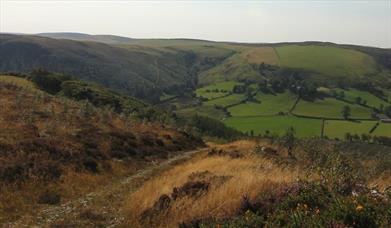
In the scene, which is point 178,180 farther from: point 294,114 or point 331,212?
point 294,114

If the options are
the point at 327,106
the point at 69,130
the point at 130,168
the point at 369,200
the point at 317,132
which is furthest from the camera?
the point at 327,106

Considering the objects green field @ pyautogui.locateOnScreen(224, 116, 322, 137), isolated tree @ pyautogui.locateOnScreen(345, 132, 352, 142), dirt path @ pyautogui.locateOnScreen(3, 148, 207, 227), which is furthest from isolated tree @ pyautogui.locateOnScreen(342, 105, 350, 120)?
dirt path @ pyautogui.locateOnScreen(3, 148, 207, 227)

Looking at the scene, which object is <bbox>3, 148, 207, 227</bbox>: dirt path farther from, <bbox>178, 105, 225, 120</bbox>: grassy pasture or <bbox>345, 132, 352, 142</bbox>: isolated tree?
<bbox>178, 105, 225, 120</bbox>: grassy pasture

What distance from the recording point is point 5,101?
4288 centimetres

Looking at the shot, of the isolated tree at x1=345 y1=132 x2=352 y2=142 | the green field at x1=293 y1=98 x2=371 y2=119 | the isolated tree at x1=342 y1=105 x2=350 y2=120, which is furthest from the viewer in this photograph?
the green field at x1=293 y1=98 x2=371 y2=119

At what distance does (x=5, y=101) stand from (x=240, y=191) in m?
35.7

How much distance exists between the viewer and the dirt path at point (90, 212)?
13964 mm

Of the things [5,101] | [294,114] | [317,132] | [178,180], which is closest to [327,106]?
[294,114]

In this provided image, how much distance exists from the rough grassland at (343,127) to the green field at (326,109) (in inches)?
424

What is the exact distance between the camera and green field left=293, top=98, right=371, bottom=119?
169000 mm

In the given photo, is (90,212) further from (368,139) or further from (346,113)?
(346,113)

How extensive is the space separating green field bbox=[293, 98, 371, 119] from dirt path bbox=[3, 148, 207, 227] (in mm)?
153487

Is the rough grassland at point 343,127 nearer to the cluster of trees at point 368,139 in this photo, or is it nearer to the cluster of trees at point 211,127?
the cluster of trees at point 368,139

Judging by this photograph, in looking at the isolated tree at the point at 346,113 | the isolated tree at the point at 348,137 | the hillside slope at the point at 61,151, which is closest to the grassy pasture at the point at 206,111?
the isolated tree at the point at 346,113
